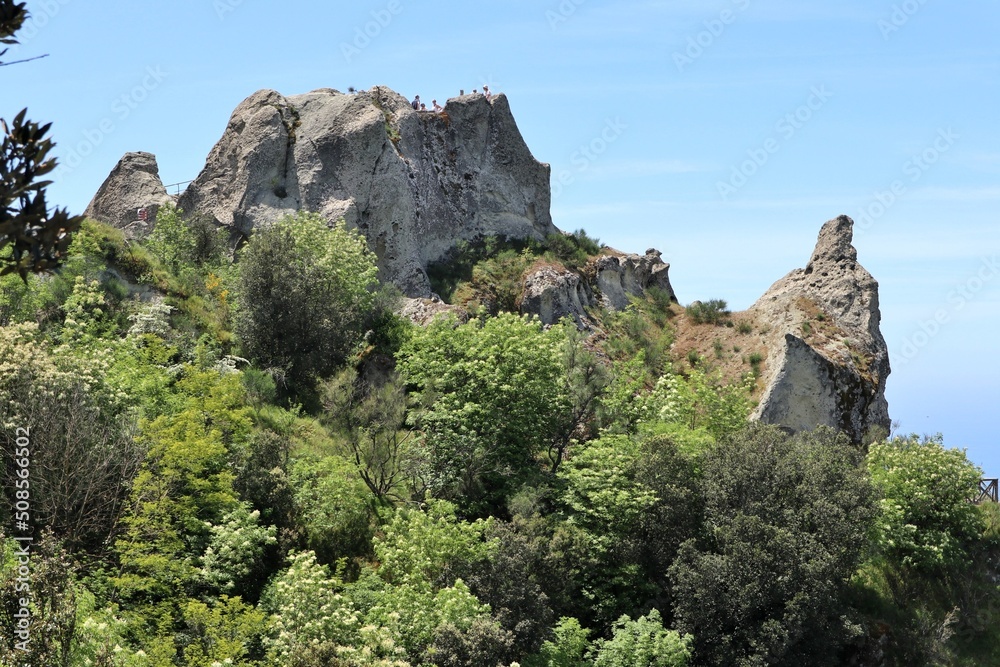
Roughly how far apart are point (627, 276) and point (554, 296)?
7313 mm

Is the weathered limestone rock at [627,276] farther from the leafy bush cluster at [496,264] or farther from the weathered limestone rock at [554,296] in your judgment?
the weathered limestone rock at [554,296]

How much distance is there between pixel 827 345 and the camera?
160ft

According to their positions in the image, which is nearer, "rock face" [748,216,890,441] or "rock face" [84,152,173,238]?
"rock face" [748,216,890,441]

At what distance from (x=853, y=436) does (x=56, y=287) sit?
105ft

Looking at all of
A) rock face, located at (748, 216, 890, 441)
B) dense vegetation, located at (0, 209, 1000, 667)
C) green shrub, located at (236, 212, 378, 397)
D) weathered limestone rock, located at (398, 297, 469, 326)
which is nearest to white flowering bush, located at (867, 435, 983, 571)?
dense vegetation, located at (0, 209, 1000, 667)

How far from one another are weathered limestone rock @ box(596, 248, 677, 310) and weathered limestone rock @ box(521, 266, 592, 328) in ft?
8.01

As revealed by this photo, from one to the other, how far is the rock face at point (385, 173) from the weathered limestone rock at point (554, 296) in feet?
15.6

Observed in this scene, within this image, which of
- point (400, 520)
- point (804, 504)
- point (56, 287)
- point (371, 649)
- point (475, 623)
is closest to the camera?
point (371, 649)

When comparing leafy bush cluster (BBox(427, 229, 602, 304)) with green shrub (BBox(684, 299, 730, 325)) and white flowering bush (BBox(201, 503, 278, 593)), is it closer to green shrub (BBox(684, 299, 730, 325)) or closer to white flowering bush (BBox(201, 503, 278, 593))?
green shrub (BBox(684, 299, 730, 325))

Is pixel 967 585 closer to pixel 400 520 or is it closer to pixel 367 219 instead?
pixel 400 520

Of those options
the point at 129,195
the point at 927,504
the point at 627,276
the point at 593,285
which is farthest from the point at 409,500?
the point at 129,195

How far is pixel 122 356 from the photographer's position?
35562mm

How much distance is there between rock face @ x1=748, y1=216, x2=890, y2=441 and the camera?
1828 inches

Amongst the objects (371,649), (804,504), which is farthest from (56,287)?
(804,504)
